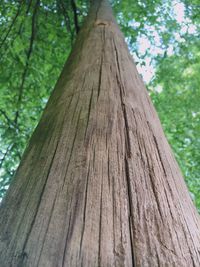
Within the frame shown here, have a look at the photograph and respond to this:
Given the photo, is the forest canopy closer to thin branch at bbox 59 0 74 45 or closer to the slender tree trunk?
thin branch at bbox 59 0 74 45

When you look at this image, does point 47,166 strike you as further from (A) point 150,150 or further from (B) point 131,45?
(B) point 131,45

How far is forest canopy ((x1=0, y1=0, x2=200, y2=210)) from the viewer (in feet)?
14.1

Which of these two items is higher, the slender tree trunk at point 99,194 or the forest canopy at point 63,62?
the forest canopy at point 63,62

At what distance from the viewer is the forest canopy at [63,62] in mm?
4312

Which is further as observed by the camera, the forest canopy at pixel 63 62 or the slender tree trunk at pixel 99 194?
the forest canopy at pixel 63 62

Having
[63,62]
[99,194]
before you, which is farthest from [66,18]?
[99,194]

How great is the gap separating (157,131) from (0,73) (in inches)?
146

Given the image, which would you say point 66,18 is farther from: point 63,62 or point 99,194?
point 99,194

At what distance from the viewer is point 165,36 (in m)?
5.96

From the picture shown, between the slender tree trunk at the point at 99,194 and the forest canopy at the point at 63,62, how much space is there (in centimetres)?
271

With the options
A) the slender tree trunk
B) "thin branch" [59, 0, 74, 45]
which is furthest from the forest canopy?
the slender tree trunk

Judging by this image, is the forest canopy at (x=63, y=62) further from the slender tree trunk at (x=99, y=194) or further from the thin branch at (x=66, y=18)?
the slender tree trunk at (x=99, y=194)

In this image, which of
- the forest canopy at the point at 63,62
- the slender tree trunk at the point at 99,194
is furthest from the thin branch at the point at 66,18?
the slender tree trunk at the point at 99,194

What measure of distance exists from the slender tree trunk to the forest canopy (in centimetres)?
271
